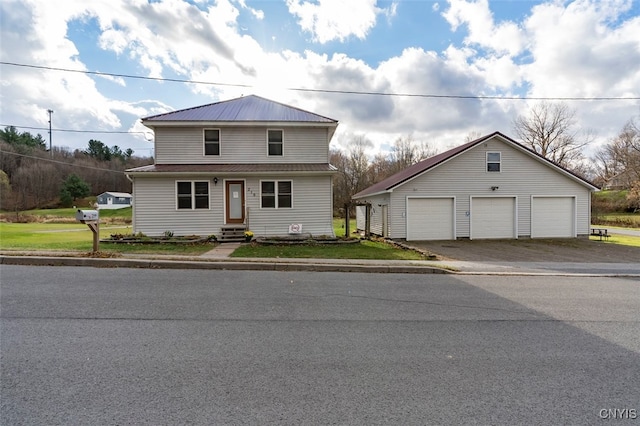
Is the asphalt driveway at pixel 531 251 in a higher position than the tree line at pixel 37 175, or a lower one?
lower

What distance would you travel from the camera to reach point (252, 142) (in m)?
16.3

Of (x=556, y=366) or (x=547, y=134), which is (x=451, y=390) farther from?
(x=547, y=134)

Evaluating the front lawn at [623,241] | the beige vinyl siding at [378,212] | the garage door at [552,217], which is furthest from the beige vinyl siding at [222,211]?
the front lawn at [623,241]

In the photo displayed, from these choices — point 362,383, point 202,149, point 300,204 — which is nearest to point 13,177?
point 202,149

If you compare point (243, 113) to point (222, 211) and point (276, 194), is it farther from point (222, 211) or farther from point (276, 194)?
point (222, 211)

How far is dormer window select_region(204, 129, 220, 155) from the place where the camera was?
16.2 meters

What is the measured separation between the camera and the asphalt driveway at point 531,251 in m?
11.7

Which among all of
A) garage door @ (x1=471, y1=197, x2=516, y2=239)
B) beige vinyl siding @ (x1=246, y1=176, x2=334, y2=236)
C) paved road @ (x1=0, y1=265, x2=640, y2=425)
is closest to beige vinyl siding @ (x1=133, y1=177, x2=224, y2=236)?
beige vinyl siding @ (x1=246, y1=176, x2=334, y2=236)

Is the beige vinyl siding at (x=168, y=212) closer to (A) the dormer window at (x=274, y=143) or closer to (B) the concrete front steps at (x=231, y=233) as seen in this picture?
(B) the concrete front steps at (x=231, y=233)

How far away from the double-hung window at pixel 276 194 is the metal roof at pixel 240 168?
2.55 feet

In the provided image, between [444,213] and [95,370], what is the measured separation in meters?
17.1

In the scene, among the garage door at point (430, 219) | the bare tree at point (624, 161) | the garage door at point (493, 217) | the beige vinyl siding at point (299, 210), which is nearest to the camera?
the beige vinyl siding at point (299, 210)

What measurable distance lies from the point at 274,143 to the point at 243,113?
2.59 metres

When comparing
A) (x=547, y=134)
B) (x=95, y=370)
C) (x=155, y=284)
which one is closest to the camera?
(x=95, y=370)
